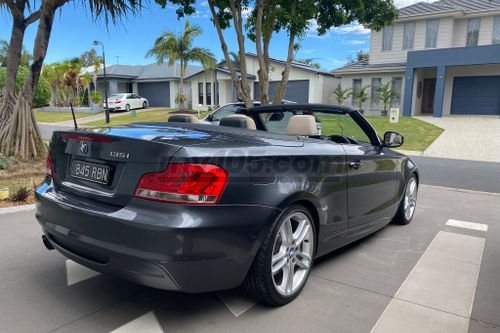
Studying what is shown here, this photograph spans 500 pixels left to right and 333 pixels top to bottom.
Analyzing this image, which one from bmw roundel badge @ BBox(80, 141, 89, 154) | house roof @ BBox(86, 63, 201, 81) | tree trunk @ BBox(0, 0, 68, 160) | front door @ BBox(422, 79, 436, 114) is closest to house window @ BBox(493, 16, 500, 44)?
front door @ BBox(422, 79, 436, 114)

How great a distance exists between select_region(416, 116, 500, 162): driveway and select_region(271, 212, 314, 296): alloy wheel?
10846 mm

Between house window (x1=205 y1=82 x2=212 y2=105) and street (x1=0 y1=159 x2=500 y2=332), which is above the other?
house window (x1=205 y1=82 x2=212 y2=105)

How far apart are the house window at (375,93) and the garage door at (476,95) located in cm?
433

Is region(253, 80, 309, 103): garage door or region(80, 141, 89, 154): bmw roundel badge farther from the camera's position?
region(253, 80, 309, 103): garage door

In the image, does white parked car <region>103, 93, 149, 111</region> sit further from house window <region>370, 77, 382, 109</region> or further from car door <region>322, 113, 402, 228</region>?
car door <region>322, 113, 402, 228</region>

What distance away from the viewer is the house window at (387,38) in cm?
2483

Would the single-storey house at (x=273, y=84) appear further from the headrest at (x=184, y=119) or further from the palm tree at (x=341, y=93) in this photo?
the headrest at (x=184, y=119)

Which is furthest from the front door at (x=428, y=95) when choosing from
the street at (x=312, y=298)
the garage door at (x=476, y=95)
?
the street at (x=312, y=298)

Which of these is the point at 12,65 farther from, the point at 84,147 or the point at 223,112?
the point at 223,112

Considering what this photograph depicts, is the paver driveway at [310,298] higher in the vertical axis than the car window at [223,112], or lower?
lower

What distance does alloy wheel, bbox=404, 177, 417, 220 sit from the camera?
4943 millimetres

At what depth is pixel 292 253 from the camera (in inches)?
115

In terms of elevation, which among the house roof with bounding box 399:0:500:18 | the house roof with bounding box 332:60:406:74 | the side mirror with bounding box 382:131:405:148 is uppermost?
the house roof with bounding box 399:0:500:18

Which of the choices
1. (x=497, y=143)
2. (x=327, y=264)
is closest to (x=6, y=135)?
(x=327, y=264)
